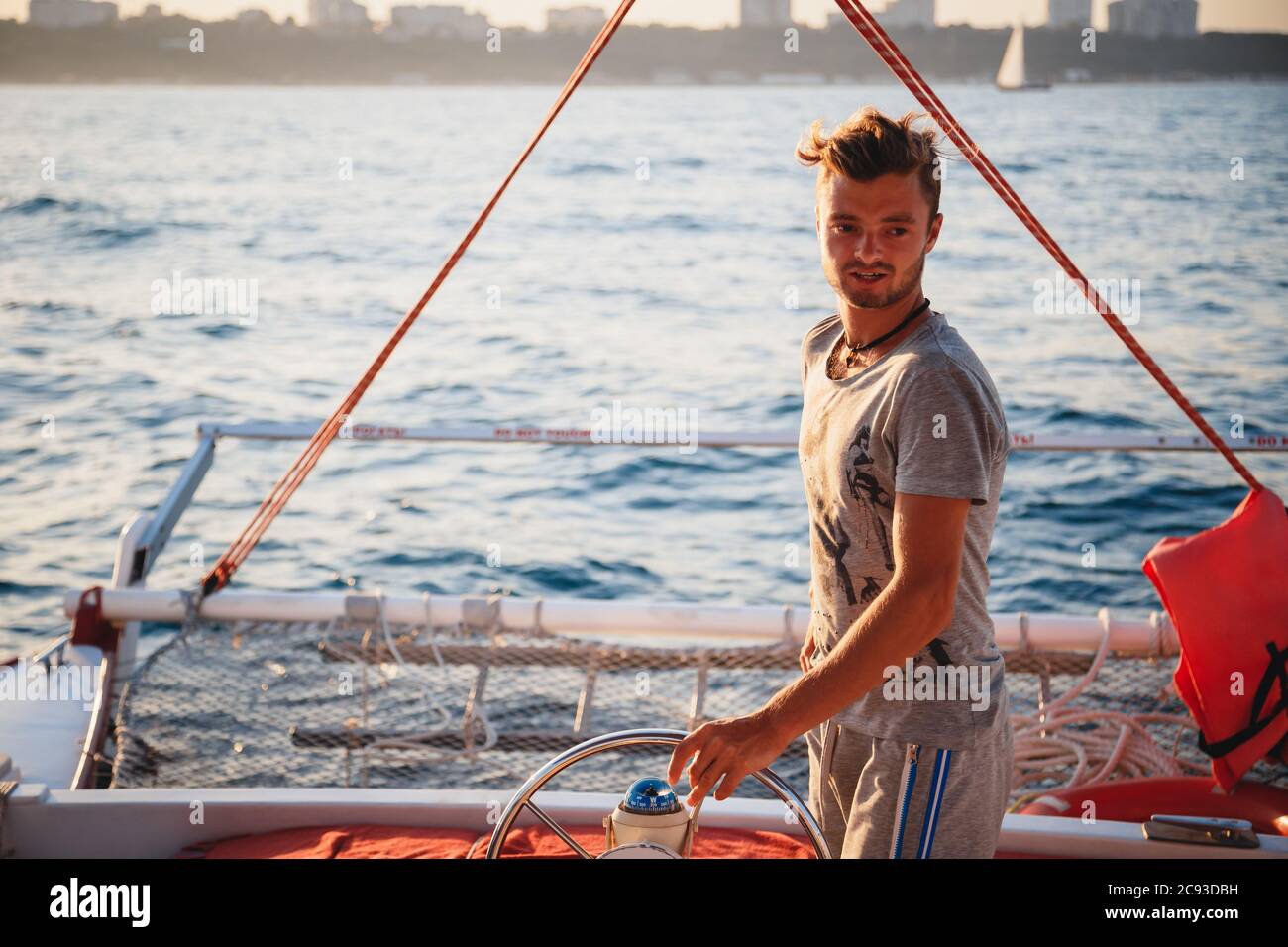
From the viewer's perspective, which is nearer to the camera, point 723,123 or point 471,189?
point 471,189

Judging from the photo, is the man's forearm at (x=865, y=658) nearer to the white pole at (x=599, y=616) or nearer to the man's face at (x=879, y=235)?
the man's face at (x=879, y=235)

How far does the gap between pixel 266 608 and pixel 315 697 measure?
1.68 meters

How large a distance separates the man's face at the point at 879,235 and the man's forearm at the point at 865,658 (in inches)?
15.4

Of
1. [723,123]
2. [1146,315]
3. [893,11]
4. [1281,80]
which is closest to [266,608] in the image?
[1146,315]

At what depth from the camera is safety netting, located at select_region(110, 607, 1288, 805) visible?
3715 millimetres

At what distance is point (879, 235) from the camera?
5.53 feet

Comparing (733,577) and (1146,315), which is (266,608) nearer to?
(733,577)

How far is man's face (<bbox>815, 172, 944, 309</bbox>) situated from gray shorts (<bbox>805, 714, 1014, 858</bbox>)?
577mm

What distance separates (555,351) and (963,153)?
38.9 feet

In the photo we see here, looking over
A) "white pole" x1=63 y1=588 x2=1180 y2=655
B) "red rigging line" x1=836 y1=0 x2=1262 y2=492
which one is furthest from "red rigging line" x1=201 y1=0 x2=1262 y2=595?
"white pole" x1=63 y1=588 x2=1180 y2=655

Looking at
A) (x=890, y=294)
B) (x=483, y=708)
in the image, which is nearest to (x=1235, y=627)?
(x=890, y=294)

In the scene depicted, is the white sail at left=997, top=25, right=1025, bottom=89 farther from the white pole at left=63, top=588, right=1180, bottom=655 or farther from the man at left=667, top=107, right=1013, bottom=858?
the man at left=667, top=107, right=1013, bottom=858

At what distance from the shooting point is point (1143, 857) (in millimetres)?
2713

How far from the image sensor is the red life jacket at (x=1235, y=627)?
300 centimetres
